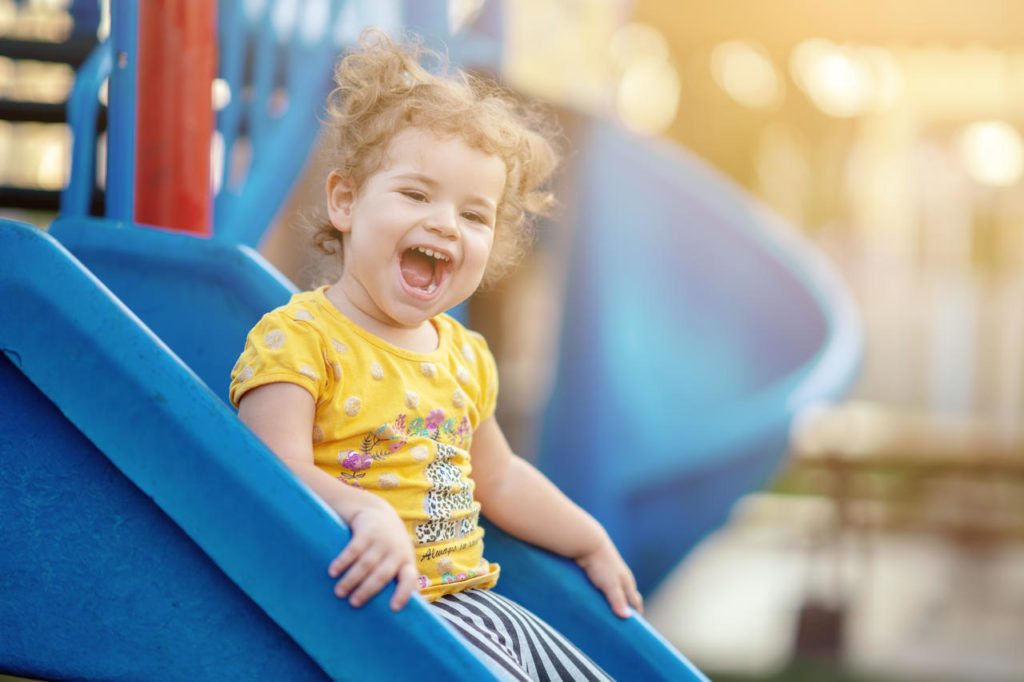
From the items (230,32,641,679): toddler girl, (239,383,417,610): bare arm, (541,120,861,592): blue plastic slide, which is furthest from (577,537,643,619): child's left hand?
(541,120,861,592): blue plastic slide

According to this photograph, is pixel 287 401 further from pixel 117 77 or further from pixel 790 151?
pixel 790 151

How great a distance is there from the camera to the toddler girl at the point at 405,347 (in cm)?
103

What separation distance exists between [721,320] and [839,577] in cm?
175

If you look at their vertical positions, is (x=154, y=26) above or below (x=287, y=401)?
above

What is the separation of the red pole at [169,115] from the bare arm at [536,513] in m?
0.49

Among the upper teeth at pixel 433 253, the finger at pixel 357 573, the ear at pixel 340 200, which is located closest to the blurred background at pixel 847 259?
the ear at pixel 340 200

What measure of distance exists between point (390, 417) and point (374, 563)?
190 mm

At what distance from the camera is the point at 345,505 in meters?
0.98

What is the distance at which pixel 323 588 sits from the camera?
92cm

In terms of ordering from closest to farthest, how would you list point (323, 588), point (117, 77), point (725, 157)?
point (323, 588) < point (117, 77) < point (725, 157)

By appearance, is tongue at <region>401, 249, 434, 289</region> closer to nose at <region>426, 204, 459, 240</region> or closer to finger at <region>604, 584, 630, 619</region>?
nose at <region>426, 204, 459, 240</region>

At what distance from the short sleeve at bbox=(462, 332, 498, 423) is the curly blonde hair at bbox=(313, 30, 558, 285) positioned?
15cm

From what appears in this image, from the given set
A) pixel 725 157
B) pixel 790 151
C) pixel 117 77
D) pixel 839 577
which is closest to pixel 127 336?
pixel 117 77

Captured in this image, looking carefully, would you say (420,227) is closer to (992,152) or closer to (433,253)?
(433,253)
